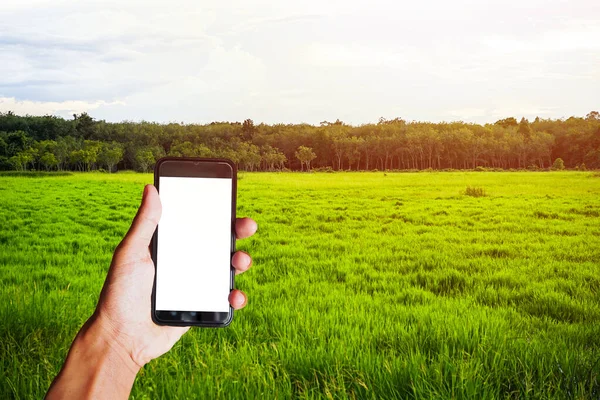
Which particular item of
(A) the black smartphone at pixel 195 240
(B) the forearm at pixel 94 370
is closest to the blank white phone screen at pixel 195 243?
(A) the black smartphone at pixel 195 240

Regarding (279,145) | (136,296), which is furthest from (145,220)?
(279,145)

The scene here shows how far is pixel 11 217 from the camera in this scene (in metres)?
9.54

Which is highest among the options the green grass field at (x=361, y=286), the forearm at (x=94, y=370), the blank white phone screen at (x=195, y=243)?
the blank white phone screen at (x=195, y=243)

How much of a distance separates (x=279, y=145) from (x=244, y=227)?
31.2ft

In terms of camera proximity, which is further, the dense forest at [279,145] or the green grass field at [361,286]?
the dense forest at [279,145]

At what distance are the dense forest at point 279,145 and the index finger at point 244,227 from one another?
899 cm

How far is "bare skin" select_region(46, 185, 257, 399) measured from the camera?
1.37 metres

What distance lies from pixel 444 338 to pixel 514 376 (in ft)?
1.95

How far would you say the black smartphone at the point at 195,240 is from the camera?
73.2 inches

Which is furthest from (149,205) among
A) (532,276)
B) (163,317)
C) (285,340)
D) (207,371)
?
(532,276)

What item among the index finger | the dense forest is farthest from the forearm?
the dense forest

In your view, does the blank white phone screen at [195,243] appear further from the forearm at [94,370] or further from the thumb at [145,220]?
the forearm at [94,370]

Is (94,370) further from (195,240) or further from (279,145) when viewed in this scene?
(279,145)

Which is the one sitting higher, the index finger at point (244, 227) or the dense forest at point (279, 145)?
the dense forest at point (279, 145)
